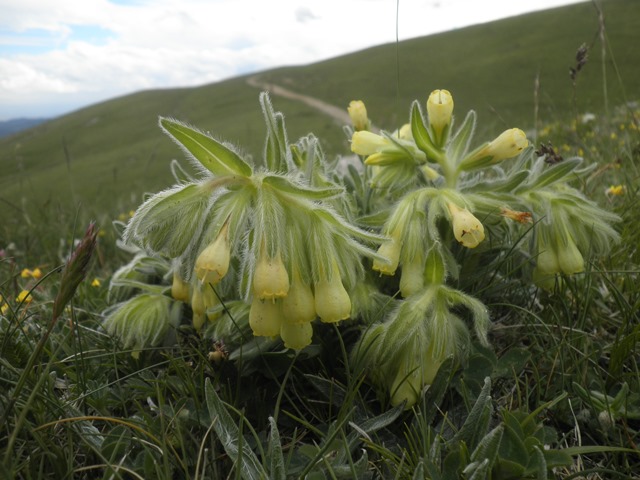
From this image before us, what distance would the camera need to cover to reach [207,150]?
194cm

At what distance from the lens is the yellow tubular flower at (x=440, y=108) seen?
2.46 m

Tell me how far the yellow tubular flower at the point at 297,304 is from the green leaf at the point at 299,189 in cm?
28

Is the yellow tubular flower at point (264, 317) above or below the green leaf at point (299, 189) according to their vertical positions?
below

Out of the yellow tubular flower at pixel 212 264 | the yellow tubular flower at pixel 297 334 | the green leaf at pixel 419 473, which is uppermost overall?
the yellow tubular flower at pixel 212 264

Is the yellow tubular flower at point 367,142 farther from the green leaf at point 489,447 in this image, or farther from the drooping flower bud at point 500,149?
the green leaf at point 489,447

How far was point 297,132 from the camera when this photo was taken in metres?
42.6

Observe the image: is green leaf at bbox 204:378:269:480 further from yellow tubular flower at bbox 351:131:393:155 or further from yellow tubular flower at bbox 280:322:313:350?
yellow tubular flower at bbox 351:131:393:155

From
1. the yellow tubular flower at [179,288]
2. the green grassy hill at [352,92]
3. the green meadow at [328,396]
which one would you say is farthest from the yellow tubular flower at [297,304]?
the green grassy hill at [352,92]

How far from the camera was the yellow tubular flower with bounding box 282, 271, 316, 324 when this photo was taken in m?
1.91

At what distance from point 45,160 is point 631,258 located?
6315cm

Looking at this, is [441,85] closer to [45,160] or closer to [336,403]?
[45,160]

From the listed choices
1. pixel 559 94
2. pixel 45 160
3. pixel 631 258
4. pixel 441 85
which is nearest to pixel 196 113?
pixel 45 160

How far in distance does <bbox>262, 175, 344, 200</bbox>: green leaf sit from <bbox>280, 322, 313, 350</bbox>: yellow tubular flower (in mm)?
473

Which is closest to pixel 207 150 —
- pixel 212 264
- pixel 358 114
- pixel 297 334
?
pixel 212 264
